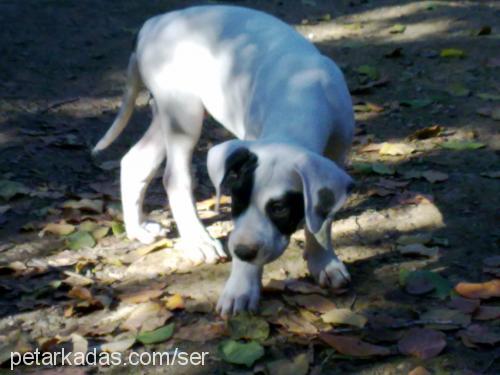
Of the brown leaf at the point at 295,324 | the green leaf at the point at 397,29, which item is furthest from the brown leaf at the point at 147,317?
the green leaf at the point at 397,29

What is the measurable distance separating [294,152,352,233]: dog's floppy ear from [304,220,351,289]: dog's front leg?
1.81 feet

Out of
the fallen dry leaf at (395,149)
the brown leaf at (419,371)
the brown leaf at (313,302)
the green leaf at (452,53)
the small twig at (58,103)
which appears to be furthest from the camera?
the green leaf at (452,53)

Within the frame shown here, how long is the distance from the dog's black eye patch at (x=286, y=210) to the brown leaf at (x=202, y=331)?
495 mm

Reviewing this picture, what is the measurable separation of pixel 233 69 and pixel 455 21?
13.0ft

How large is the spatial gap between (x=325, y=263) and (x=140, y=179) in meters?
1.16

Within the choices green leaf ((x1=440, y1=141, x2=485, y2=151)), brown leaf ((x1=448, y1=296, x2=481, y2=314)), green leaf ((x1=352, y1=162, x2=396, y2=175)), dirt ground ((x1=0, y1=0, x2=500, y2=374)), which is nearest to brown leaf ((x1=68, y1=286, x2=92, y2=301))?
dirt ground ((x1=0, y1=0, x2=500, y2=374))

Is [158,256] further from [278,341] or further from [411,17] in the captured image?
[411,17]

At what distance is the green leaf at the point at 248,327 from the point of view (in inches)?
129

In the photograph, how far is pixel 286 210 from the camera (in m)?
3.07

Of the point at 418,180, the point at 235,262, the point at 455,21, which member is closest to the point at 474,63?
the point at 455,21

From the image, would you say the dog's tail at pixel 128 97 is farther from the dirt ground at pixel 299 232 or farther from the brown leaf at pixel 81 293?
the brown leaf at pixel 81 293

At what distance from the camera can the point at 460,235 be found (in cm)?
405

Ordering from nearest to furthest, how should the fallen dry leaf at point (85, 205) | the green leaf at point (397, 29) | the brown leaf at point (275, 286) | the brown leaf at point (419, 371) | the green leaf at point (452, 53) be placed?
the brown leaf at point (419, 371) < the brown leaf at point (275, 286) < the fallen dry leaf at point (85, 205) < the green leaf at point (452, 53) < the green leaf at point (397, 29)

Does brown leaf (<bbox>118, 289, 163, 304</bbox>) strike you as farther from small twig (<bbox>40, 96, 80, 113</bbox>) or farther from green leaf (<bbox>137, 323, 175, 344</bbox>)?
small twig (<bbox>40, 96, 80, 113</bbox>)
